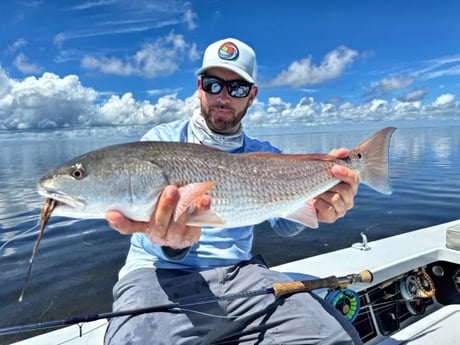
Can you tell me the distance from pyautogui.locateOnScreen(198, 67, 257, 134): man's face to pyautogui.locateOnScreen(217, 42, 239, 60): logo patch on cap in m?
0.13

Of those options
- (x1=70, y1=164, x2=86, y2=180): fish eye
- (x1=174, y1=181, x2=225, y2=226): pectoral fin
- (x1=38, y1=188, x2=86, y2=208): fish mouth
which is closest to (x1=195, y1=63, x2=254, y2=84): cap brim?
(x1=174, y1=181, x2=225, y2=226): pectoral fin

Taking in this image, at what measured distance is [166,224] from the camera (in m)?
2.38

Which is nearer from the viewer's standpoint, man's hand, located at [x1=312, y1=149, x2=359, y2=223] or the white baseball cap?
man's hand, located at [x1=312, y1=149, x2=359, y2=223]

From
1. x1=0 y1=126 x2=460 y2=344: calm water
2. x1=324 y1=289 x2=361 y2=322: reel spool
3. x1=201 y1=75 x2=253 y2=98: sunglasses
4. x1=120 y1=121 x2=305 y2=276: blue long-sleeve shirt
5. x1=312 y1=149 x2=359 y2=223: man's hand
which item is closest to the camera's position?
x1=312 y1=149 x2=359 y2=223: man's hand

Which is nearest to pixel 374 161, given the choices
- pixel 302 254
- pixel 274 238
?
pixel 302 254

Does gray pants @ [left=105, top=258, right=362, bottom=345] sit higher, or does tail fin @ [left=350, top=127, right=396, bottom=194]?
tail fin @ [left=350, top=127, right=396, bottom=194]

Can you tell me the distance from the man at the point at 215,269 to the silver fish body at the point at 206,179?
0.09 m

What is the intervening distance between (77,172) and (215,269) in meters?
1.51

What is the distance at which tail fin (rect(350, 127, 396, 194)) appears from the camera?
3018 millimetres

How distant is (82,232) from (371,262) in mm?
8502

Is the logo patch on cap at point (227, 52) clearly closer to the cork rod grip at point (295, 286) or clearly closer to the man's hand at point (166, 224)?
the man's hand at point (166, 224)

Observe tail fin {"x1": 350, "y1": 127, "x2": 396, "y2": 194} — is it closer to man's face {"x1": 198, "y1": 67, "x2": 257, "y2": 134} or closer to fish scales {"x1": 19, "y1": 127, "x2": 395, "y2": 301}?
fish scales {"x1": 19, "y1": 127, "x2": 395, "y2": 301}

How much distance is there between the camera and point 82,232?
10422mm

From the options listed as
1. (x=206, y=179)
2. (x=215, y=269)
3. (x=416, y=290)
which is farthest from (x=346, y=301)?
(x=206, y=179)
